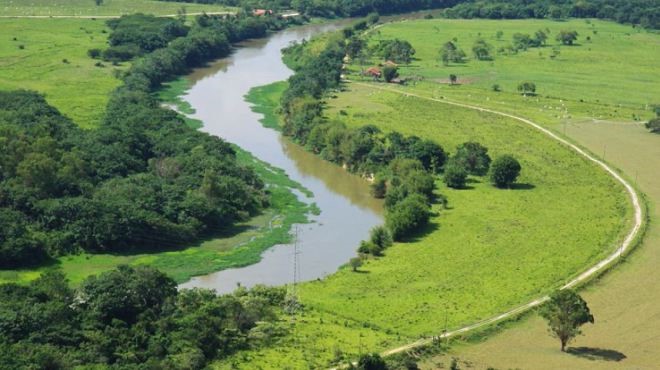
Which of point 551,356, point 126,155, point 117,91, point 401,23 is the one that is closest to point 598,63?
point 401,23

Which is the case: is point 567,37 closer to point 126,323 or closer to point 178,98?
point 178,98

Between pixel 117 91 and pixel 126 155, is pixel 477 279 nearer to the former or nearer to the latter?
pixel 126 155

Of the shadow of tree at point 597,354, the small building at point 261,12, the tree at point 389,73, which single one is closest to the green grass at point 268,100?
the tree at point 389,73

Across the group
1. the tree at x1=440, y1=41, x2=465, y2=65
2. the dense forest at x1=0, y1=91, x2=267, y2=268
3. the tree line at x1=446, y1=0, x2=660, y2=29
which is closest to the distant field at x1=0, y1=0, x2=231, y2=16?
the tree line at x1=446, y1=0, x2=660, y2=29

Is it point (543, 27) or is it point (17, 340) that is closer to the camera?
point (17, 340)

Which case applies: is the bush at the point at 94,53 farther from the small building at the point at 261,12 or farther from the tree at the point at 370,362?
the tree at the point at 370,362

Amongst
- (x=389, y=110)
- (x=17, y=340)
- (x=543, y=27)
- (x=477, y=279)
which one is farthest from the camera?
(x=543, y=27)
